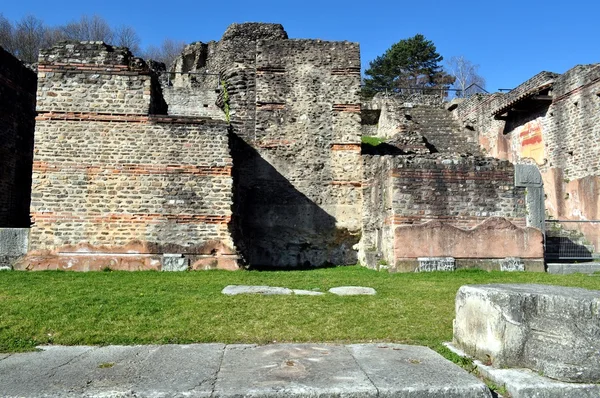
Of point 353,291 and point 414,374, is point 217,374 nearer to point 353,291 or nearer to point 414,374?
point 414,374

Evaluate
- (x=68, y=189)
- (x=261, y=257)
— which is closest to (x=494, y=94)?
(x=261, y=257)

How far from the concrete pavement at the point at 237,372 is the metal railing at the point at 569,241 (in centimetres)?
956

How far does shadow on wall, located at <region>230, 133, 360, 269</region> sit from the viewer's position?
13680mm

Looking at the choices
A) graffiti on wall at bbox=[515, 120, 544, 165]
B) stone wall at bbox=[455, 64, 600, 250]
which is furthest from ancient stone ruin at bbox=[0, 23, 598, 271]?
graffiti on wall at bbox=[515, 120, 544, 165]

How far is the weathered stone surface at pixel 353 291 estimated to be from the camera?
7.18 meters

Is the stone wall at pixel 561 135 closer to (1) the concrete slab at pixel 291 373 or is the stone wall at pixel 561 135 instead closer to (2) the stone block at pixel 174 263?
(2) the stone block at pixel 174 263

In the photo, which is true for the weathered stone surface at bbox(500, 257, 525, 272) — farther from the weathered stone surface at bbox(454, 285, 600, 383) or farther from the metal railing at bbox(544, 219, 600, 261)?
the weathered stone surface at bbox(454, 285, 600, 383)

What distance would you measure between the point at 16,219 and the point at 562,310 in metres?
13.7

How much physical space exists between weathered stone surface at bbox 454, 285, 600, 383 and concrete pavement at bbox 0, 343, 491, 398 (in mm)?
462

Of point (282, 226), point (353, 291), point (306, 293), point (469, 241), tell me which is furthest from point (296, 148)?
point (306, 293)

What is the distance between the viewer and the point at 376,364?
12.3 ft

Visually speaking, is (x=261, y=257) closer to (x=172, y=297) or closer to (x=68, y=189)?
(x=68, y=189)

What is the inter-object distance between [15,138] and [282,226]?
798 centimetres

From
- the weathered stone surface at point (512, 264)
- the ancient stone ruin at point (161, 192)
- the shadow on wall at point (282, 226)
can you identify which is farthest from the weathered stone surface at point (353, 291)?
the shadow on wall at point (282, 226)
